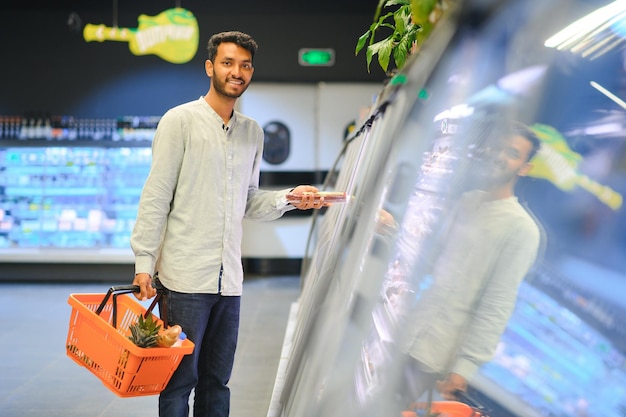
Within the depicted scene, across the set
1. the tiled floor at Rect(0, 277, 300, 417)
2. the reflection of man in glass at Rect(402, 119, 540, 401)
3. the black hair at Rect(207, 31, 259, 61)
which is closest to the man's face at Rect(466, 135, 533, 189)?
the reflection of man in glass at Rect(402, 119, 540, 401)

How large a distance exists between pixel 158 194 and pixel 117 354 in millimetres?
612

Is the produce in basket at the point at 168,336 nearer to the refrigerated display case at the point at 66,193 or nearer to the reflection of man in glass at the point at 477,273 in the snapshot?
the reflection of man in glass at the point at 477,273

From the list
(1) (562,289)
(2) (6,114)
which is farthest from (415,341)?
(2) (6,114)

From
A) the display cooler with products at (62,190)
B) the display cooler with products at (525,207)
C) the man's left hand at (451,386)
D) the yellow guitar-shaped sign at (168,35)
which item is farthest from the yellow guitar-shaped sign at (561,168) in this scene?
the display cooler with products at (62,190)

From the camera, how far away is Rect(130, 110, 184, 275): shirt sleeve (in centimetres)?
271

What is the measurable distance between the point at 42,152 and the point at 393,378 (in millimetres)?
8834

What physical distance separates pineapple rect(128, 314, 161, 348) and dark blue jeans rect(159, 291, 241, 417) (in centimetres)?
25

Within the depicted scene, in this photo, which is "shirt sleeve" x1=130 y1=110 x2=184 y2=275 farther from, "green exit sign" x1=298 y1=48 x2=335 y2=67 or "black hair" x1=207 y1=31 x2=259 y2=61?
"green exit sign" x1=298 y1=48 x2=335 y2=67

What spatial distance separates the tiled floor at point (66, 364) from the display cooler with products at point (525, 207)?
10.1ft

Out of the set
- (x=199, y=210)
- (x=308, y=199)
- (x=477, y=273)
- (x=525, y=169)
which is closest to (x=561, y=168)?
(x=525, y=169)

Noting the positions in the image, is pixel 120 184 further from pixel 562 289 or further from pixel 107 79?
pixel 562 289

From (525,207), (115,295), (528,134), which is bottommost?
(115,295)

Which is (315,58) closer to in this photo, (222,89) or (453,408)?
(222,89)

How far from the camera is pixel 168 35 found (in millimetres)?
7934
